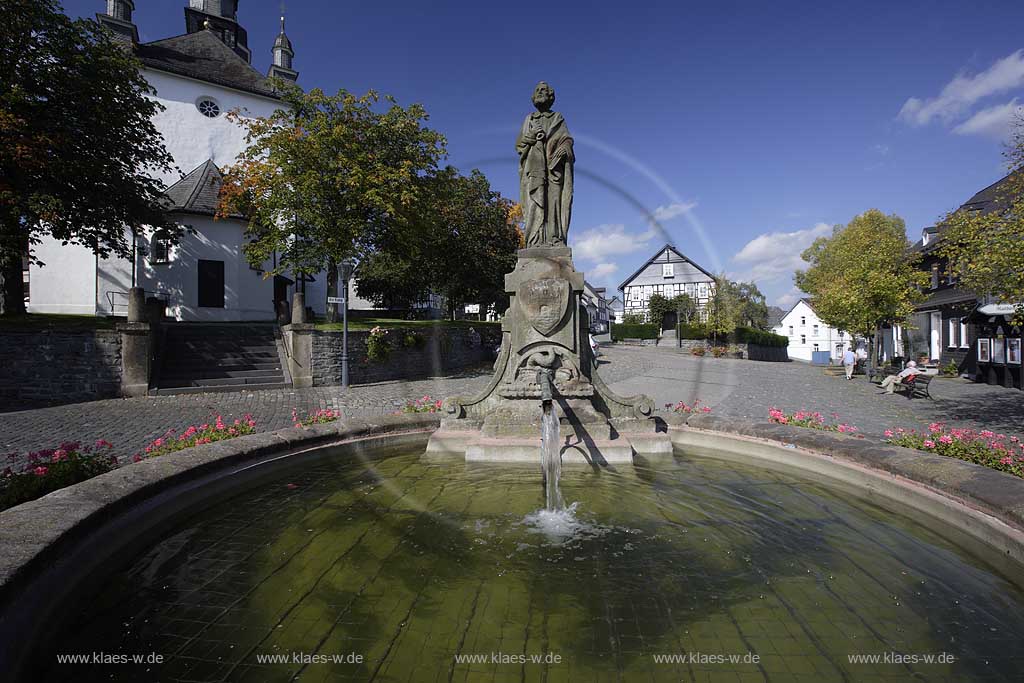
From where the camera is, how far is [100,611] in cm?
290

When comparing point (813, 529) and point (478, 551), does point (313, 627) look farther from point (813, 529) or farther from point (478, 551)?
point (813, 529)

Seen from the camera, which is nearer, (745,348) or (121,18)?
(121,18)

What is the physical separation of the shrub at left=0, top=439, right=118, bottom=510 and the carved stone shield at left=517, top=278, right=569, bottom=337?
501 centimetres

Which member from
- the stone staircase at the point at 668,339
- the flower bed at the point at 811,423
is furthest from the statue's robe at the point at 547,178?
the stone staircase at the point at 668,339

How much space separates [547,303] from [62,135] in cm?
1827

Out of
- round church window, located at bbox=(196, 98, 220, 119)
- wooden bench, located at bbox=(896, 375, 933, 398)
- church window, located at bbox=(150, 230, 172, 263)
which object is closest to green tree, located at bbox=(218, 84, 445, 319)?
church window, located at bbox=(150, 230, 172, 263)

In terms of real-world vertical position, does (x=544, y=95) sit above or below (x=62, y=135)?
below

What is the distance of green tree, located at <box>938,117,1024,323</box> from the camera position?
8.70 meters

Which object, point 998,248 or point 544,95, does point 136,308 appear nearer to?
point 544,95

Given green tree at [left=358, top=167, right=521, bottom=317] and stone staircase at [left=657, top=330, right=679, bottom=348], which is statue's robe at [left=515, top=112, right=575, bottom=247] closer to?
green tree at [left=358, top=167, right=521, bottom=317]

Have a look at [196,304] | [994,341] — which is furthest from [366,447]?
[196,304]

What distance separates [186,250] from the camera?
98.9 feet

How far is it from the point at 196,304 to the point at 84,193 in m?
14.2

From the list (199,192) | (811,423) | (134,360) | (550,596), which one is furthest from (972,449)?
(199,192)
